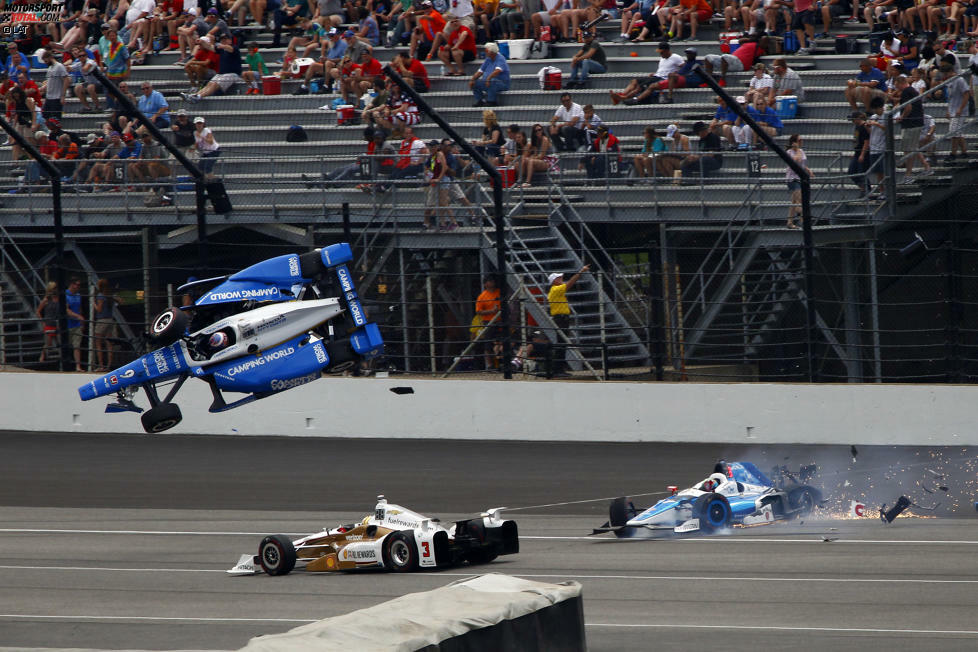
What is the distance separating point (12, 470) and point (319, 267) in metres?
7.38

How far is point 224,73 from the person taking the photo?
982 inches

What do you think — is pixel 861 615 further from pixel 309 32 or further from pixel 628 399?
pixel 309 32

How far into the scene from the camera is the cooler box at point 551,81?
22.8 metres

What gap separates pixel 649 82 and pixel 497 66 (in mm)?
2440

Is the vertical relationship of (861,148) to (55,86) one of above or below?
below

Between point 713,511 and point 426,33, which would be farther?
point 426,33

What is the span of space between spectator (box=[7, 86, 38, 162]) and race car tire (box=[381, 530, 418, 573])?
1420 cm

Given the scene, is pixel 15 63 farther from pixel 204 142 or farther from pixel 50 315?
pixel 50 315

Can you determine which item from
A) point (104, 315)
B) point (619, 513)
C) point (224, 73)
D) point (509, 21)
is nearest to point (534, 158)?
point (509, 21)

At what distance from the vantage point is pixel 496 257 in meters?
18.6

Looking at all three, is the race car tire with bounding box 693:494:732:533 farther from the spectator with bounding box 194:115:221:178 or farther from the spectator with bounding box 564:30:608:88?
the spectator with bounding box 194:115:221:178

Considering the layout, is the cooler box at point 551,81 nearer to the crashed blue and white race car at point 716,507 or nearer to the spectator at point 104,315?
the spectator at point 104,315

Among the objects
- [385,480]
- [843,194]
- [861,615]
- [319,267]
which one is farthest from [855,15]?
[861,615]

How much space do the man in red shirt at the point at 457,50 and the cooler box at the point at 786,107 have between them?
5504 mm
